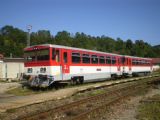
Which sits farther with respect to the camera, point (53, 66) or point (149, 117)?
point (53, 66)

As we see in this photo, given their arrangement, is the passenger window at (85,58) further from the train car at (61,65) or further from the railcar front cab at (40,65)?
the railcar front cab at (40,65)

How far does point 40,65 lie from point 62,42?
106 m

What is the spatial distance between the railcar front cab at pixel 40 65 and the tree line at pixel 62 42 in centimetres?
8416

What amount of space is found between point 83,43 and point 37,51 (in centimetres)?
12037

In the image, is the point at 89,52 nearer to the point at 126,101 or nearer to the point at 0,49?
the point at 126,101

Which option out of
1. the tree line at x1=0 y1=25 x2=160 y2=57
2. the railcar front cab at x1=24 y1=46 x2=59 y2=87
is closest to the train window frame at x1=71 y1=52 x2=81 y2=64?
the railcar front cab at x1=24 y1=46 x2=59 y2=87

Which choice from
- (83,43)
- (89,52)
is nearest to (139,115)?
(89,52)

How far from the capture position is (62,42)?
124312mm

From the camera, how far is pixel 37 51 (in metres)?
19.4

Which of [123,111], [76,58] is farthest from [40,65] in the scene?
[123,111]

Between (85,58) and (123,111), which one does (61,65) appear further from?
(123,111)

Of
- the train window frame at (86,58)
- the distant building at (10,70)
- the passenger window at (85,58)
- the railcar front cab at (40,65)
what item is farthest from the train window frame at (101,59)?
the distant building at (10,70)

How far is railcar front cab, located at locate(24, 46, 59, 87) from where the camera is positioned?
59.7ft

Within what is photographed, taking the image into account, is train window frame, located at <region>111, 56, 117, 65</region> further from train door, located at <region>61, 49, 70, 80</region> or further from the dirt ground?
the dirt ground
